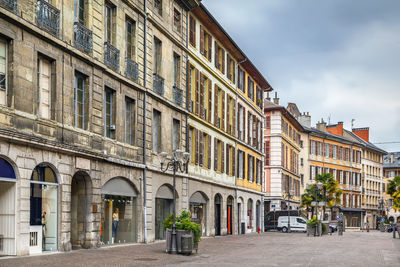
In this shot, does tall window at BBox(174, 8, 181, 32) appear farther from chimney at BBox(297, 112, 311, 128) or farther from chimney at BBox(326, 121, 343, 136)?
chimney at BBox(326, 121, 343, 136)

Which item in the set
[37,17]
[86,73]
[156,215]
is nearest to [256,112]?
[156,215]

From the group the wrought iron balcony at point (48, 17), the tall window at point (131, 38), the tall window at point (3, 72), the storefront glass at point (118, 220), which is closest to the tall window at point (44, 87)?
the wrought iron balcony at point (48, 17)

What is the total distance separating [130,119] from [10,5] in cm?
1017

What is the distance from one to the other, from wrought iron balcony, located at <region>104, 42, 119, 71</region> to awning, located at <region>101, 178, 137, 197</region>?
4620mm

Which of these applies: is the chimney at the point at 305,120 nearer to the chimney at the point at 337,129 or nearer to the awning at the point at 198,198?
the chimney at the point at 337,129

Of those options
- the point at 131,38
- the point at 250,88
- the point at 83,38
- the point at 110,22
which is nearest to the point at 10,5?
the point at 83,38

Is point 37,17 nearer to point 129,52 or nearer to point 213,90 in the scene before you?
point 129,52

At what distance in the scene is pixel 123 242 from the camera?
26781mm

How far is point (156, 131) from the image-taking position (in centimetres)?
3052

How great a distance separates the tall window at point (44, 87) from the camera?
20.0 meters

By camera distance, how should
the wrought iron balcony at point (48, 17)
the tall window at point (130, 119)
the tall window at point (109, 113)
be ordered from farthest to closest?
1. the tall window at point (130, 119)
2. the tall window at point (109, 113)
3. the wrought iron balcony at point (48, 17)

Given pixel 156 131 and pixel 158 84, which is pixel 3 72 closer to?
pixel 158 84

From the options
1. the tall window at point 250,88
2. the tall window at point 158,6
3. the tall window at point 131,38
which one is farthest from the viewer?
the tall window at point 250,88

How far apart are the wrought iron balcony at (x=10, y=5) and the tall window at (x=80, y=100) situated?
14.7 ft
